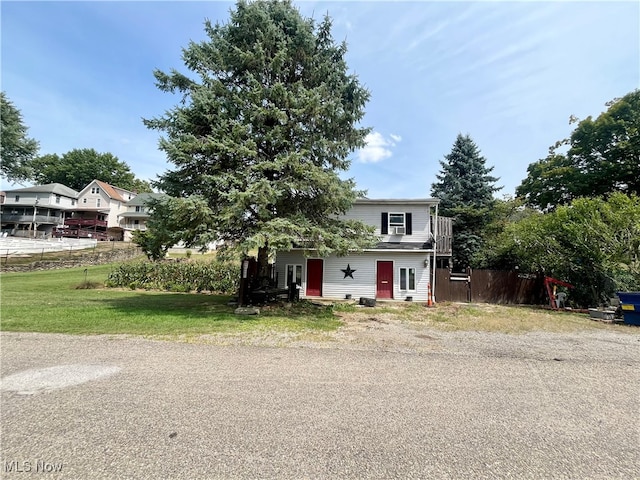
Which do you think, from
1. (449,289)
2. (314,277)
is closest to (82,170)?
(314,277)

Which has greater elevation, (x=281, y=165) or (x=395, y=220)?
(x=281, y=165)

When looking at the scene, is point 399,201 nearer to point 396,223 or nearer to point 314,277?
point 396,223

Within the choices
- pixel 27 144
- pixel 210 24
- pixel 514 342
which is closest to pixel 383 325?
pixel 514 342

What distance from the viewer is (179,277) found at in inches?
704

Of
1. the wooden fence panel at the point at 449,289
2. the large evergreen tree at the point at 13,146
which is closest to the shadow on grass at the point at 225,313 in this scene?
the wooden fence panel at the point at 449,289

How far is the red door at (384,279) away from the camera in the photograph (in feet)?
53.8

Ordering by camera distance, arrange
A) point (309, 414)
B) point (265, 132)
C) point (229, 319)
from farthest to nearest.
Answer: point (265, 132) < point (229, 319) < point (309, 414)

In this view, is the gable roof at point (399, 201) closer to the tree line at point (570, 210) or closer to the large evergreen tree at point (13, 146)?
the tree line at point (570, 210)

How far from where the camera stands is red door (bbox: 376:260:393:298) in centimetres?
1641

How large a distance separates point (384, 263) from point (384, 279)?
0.87 metres

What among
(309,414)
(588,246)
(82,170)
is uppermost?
(82,170)

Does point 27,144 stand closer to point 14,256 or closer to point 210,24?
point 14,256

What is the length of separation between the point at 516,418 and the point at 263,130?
34.1 feet

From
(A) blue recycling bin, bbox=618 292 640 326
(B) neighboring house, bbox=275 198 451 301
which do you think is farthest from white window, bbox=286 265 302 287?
(A) blue recycling bin, bbox=618 292 640 326
